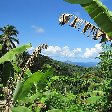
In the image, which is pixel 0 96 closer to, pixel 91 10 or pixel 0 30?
pixel 91 10

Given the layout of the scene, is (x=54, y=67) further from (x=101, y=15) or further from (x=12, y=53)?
(x=101, y=15)

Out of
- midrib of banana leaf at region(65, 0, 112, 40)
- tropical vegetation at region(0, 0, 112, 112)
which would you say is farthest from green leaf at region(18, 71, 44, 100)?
midrib of banana leaf at region(65, 0, 112, 40)

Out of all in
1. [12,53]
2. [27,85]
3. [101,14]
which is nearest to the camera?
[27,85]

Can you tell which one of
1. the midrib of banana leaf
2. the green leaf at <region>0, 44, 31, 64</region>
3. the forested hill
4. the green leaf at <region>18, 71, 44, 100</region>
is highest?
the forested hill

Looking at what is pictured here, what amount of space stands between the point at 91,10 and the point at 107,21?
311mm

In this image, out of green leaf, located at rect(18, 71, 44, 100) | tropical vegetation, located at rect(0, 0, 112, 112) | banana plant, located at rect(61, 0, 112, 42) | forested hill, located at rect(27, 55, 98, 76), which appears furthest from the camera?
forested hill, located at rect(27, 55, 98, 76)

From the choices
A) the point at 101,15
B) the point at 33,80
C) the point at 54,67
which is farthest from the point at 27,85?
the point at 54,67

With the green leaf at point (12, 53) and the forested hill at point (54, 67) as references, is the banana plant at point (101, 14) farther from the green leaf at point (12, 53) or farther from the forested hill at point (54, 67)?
the forested hill at point (54, 67)

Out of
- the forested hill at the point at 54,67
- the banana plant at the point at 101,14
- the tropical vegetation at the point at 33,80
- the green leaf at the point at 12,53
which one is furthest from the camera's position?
the forested hill at the point at 54,67

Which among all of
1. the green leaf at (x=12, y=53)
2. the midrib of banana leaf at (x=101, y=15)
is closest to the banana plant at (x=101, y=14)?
the midrib of banana leaf at (x=101, y=15)

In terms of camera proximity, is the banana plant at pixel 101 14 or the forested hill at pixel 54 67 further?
the forested hill at pixel 54 67

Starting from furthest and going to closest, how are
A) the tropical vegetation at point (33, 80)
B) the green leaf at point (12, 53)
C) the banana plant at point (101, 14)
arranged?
the banana plant at point (101, 14) → the green leaf at point (12, 53) → the tropical vegetation at point (33, 80)

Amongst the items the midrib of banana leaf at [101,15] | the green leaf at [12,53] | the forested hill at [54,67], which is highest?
the forested hill at [54,67]

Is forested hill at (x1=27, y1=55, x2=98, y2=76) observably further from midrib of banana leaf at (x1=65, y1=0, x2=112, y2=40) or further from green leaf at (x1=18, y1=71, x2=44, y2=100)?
green leaf at (x1=18, y1=71, x2=44, y2=100)
